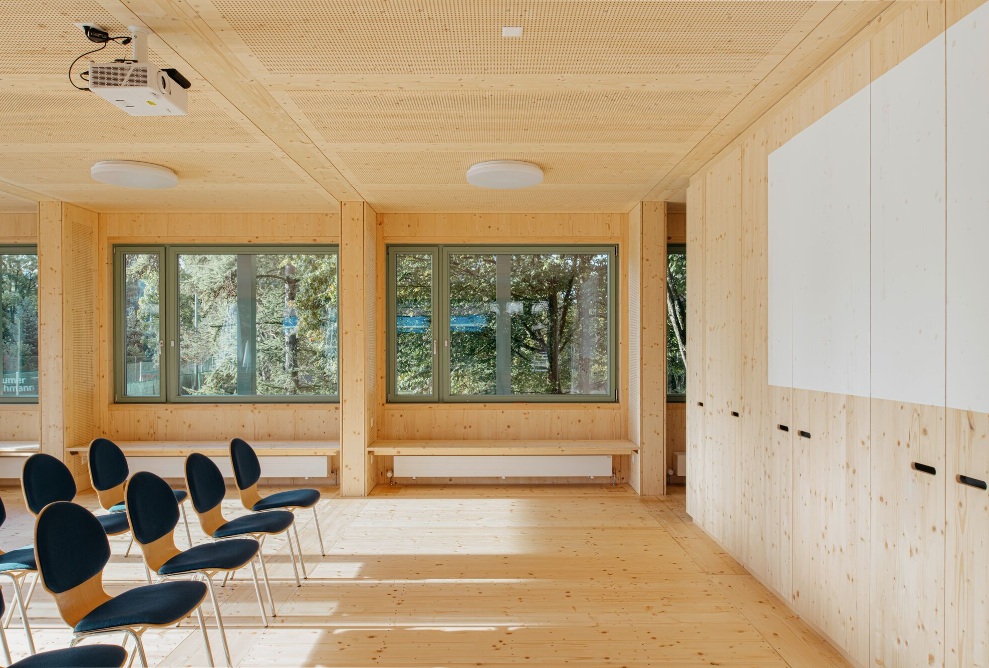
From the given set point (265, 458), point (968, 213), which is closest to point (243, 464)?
point (265, 458)

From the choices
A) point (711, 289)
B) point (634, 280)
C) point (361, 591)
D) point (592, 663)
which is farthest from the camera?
point (634, 280)

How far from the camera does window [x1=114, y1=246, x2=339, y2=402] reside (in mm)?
6414

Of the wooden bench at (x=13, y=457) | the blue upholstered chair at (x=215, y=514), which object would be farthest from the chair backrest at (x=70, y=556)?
the wooden bench at (x=13, y=457)

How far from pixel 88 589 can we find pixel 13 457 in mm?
4627

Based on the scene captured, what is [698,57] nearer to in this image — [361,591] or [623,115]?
[623,115]

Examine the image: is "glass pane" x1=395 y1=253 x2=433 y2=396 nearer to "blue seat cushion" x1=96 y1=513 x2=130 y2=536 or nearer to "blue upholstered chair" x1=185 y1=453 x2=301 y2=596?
"blue upholstered chair" x1=185 y1=453 x2=301 y2=596

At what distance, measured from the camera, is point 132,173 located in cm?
452

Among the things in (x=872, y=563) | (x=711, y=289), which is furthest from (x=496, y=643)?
(x=711, y=289)

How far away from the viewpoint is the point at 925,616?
2.26 metres

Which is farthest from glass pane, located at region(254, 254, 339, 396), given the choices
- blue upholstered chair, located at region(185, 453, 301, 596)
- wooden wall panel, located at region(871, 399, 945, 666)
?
wooden wall panel, located at region(871, 399, 945, 666)

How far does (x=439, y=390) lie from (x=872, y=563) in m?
4.48

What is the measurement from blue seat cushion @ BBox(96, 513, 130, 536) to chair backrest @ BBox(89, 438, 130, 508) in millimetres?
419

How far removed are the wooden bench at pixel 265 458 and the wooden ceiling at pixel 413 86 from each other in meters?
2.50

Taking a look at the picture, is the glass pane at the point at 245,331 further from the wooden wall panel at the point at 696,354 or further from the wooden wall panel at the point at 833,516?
the wooden wall panel at the point at 833,516
